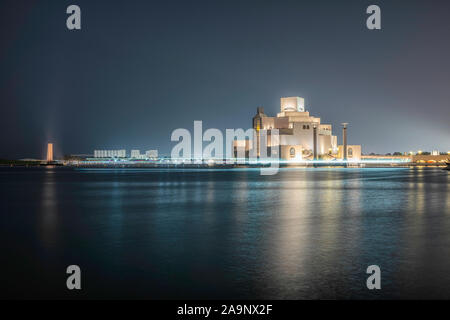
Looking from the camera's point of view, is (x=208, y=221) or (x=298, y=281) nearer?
(x=298, y=281)

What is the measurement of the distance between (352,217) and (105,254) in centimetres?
1135

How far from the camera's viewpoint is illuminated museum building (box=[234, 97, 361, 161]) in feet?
465

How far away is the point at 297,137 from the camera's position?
14425cm

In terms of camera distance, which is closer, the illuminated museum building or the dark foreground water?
the dark foreground water

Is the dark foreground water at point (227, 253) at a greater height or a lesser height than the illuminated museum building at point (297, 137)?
lesser

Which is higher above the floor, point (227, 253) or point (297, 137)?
point (297, 137)

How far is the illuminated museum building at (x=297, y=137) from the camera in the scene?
465 feet

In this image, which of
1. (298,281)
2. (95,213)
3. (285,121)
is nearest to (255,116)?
(285,121)

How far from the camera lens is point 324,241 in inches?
Answer: 485

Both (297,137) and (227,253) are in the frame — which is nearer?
(227,253)

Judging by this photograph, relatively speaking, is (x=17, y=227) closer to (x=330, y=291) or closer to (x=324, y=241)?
(x=324, y=241)

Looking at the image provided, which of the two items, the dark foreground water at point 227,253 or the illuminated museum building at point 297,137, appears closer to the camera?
the dark foreground water at point 227,253
